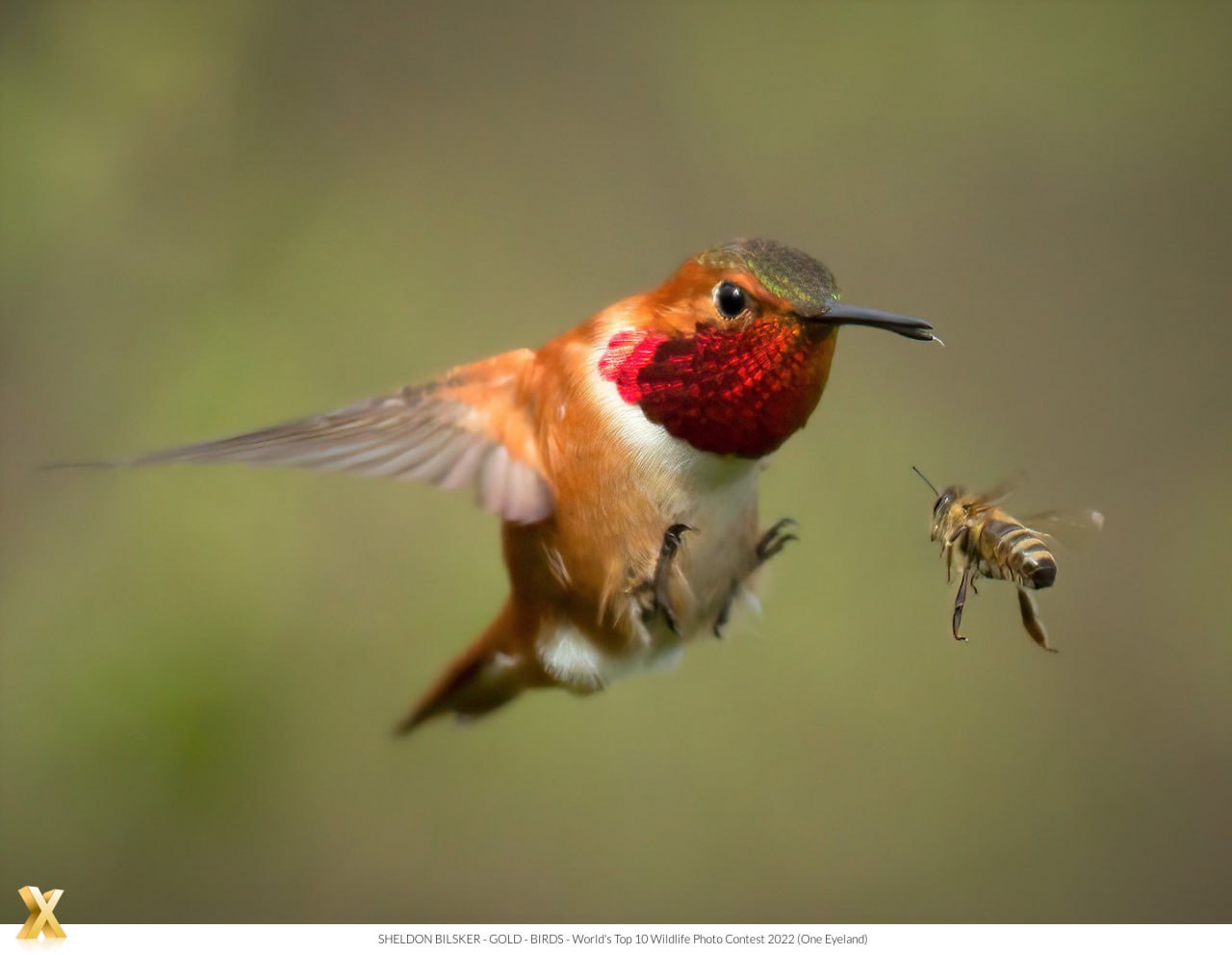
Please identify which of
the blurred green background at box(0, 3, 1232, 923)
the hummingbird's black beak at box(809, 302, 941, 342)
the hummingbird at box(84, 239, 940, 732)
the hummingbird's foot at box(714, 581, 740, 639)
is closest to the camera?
the hummingbird's black beak at box(809, 302, 941, 342)

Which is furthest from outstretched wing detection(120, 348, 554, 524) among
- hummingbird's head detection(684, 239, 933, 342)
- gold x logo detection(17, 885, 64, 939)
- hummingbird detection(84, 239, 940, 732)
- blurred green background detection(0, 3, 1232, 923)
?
gold x logo detection(17, 885, 64, 939)

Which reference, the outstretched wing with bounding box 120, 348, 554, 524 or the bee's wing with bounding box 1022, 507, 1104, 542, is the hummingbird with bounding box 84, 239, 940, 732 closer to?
the outstretched wing with bounding box 120, 348, 554, 524

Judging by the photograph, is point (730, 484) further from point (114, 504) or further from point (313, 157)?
point (313, 157)

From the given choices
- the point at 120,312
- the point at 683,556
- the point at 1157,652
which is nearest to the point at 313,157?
the point at 120,312

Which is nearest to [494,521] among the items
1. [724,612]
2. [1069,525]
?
[724,612]

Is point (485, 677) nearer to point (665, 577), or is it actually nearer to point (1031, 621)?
point (665, 577)

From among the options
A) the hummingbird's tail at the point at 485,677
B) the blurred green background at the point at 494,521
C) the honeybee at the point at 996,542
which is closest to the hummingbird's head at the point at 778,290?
the honeybee at the point at 996,542

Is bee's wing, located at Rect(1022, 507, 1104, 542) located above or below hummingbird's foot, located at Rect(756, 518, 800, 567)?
below

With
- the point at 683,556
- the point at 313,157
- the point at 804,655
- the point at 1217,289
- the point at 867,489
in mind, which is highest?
the point at 313,157
